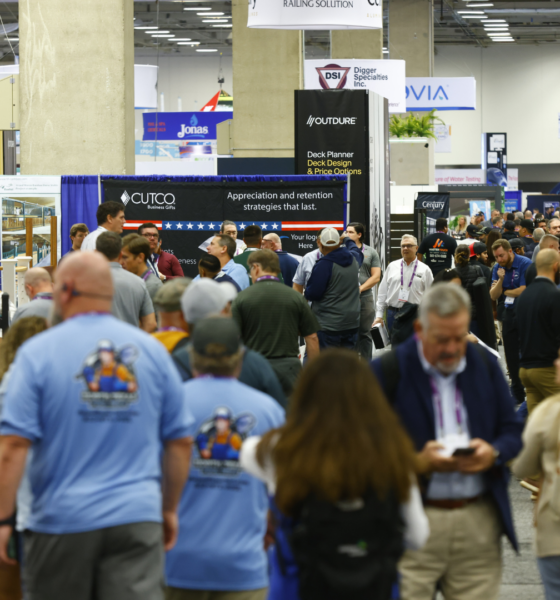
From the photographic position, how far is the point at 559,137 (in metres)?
44.5

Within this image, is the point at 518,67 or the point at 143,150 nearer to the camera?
the point at 143,150

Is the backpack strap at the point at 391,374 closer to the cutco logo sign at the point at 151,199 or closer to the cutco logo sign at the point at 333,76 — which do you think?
the cutco logo sign at the point at 151,199

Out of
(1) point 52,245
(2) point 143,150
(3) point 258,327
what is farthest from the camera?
(2) point 143,150

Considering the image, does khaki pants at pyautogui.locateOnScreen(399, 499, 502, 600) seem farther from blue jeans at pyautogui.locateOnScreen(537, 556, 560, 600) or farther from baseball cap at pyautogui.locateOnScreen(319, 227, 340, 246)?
baseball cap at pyautogui.locateOnScreen(319, 227, 340, 246)

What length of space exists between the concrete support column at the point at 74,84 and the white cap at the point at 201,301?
7.84 m

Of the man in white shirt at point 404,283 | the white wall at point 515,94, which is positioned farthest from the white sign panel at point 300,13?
the white wall at point 515,94

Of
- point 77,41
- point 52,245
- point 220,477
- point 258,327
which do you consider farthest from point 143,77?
point 220,477

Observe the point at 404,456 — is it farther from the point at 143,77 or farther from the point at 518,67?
the point at 518,67

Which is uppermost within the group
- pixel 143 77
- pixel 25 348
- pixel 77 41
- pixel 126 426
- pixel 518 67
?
pixel 518 67

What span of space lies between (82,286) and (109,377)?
1.05ft

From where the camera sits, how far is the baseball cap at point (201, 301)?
357cm

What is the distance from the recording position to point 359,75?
18.4 meters

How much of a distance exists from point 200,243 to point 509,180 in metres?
35.0

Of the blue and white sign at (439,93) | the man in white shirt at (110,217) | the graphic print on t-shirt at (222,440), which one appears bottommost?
the graphic print on t-shirt at (222,440)
